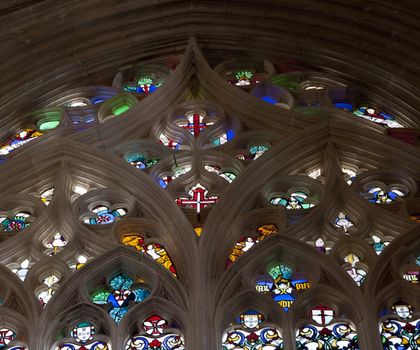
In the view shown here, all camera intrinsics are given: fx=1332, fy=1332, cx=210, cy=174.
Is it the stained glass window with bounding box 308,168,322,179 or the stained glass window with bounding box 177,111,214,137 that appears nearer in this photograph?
the stained glass window with bounding box 308,168,322,179

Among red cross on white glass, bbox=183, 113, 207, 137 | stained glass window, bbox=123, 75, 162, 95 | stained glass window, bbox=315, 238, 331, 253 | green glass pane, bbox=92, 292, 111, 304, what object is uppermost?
stained glass window, bbox=123, 75, 162, 95

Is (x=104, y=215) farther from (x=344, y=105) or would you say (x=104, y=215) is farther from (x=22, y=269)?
(x=344, y=105)

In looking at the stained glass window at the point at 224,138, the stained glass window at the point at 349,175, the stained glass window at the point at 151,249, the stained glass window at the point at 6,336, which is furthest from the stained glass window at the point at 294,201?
the stained glass window at the point at 6,336

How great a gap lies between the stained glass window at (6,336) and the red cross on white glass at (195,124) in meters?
3.04

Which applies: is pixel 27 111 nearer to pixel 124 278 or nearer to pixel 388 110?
pixel 124 278

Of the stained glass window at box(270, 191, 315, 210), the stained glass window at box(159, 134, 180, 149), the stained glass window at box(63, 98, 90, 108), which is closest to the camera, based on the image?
the stained glass window at box(270, 191, 315, 210)

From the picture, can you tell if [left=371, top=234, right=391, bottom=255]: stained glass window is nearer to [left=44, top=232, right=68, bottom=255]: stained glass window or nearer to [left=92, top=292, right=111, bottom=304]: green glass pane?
[left=92, top=292, right=111, bottom=304]: green glass pane

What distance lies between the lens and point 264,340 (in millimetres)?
10578

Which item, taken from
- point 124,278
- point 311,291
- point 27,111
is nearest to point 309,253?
point 311,291

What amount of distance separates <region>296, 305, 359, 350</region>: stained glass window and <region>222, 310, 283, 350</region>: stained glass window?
0.19m

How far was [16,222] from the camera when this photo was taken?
39.3ft

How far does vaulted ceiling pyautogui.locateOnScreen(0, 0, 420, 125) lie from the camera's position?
1315 cm

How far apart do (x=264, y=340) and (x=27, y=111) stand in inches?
159

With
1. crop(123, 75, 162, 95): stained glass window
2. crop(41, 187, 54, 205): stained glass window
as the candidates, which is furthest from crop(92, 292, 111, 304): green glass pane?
crop(123, 75, 162, 95): stained glass window
